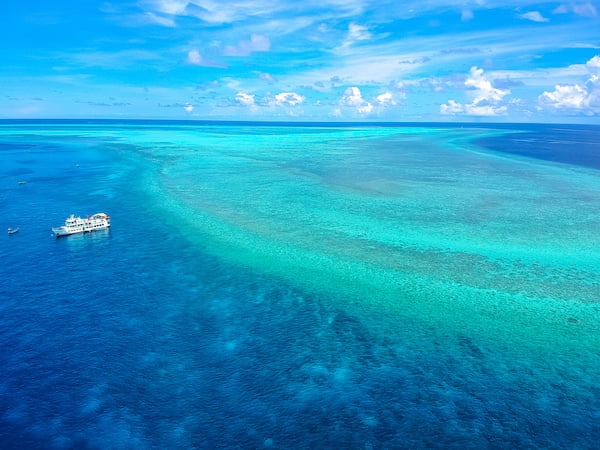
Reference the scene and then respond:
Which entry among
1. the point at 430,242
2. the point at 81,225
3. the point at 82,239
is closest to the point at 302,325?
the point at 430,242

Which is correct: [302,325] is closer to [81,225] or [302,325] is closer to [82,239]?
[82,239]

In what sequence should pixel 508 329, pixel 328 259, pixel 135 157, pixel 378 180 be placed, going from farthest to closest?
pixel 135 157 < pixel 378 180 < pixel 328 259 < pixel 508 329

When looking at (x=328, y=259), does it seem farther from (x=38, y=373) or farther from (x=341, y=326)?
(x=38, y=373)

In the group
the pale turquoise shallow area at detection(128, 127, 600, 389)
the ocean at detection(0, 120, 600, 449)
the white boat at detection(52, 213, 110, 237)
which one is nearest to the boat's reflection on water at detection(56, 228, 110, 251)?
the ocean at detection(0, 120, 600, 449)

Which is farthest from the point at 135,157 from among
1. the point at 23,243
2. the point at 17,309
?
the point at 17,309

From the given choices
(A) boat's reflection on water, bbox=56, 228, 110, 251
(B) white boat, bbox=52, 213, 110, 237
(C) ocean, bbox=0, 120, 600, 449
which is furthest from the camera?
(B) white boat, bbox=52, 213, 110, 237

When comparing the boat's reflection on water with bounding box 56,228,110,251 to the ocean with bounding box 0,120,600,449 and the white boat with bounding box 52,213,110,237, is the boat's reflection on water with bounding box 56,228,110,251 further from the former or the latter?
the white boat with bounding box 52,213,110,237
